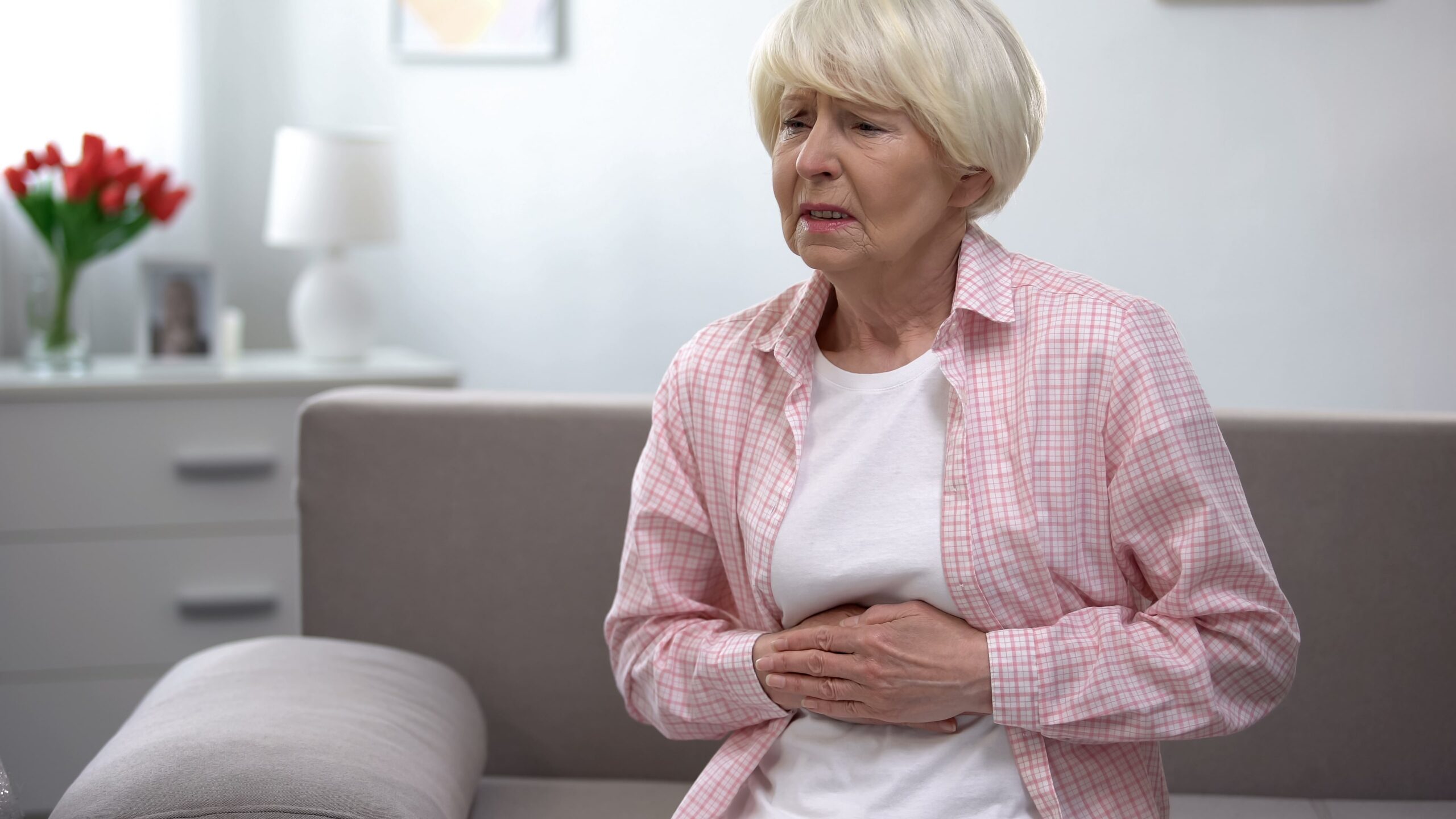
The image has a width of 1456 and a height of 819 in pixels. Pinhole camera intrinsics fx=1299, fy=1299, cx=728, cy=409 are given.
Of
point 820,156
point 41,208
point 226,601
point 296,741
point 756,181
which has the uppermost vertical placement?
point 820,156

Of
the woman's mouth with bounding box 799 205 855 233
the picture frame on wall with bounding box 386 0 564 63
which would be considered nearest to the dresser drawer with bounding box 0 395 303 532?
the picture frame on wall with bounding box 386 0 564 63

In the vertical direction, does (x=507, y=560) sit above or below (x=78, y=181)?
below

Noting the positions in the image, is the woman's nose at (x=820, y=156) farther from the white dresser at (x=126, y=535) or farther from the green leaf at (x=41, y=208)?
the green leaf at (x=41, y=208)

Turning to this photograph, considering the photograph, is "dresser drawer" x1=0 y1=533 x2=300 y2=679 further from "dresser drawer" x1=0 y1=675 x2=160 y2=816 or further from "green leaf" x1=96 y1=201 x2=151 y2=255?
"green leaf" x1=96 y1=201 x2=151 y2=255

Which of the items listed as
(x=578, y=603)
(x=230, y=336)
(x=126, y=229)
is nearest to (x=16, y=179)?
(x=126, y=229)

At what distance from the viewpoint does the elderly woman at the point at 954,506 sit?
107cm

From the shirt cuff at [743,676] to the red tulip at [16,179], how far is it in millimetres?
2021

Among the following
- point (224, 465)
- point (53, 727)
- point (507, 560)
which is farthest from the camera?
point (224, 465)

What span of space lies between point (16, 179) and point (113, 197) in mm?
176

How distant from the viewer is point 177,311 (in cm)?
274

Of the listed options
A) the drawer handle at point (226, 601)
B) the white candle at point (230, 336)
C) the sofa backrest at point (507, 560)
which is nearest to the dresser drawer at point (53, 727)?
the drawer handle at point (226, 601)

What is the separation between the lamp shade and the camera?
2.67 metres

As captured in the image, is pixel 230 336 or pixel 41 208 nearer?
pixel 41 208

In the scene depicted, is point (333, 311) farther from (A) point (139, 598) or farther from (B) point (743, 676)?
(B) point (743, 676)
